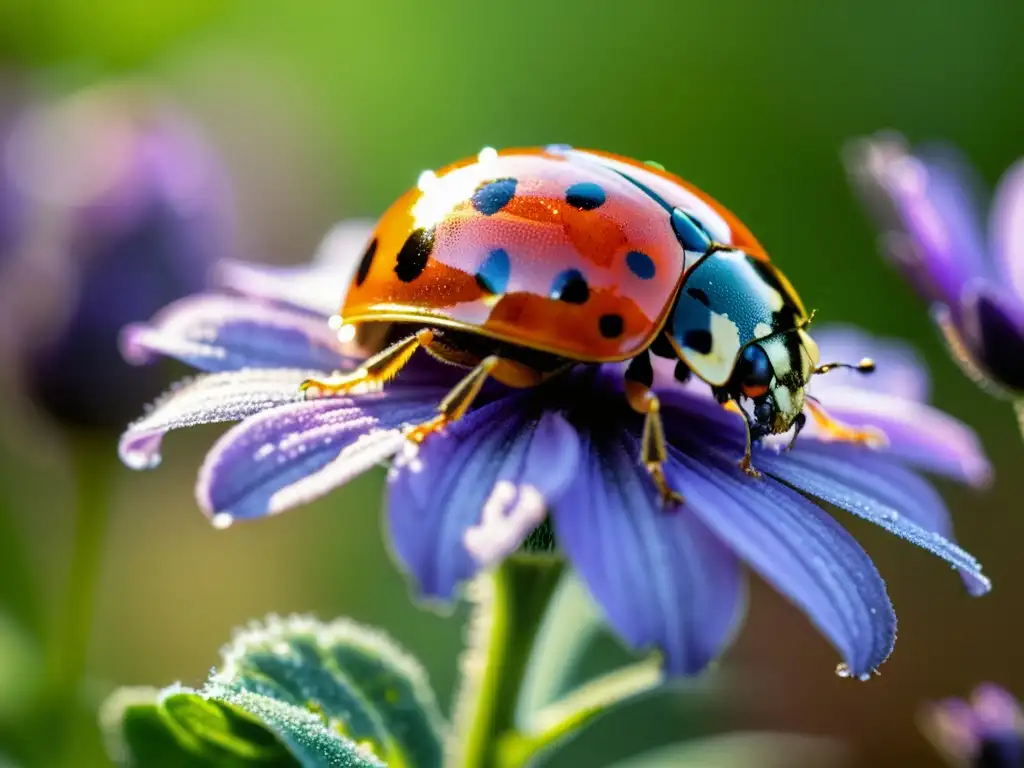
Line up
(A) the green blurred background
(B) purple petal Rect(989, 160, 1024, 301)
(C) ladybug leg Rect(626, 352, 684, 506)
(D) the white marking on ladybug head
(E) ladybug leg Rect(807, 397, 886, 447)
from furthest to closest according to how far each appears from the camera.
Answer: (A) the green blurred background, (B) purple petal Rect(989, 160, 1024, 301), (E) ladybug leg Rect(807, 397, 886, 447), (D) the white marking on ladybug head, (C) ladybug leg Rect(626, 352, 684, 506)

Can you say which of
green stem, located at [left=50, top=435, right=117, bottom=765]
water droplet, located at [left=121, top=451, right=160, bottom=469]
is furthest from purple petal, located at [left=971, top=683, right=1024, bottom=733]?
green stem, located at [left=50, top=435, right=117, bottom=765]

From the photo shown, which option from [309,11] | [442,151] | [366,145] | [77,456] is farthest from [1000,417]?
[77,456]

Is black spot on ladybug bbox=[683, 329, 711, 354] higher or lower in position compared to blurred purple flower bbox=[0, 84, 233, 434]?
lower

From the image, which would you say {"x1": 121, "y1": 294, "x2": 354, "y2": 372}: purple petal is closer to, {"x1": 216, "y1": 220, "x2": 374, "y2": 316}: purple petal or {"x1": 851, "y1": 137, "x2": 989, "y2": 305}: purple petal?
{"x1": 216, "y1": 220, "x2": 374, "y2": 316}: purple petal

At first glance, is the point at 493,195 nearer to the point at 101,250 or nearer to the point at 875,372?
the point at 875,372

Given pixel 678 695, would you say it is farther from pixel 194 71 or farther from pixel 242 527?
pixel 194 71

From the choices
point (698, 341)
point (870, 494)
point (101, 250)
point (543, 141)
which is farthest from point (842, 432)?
point (543, 141)
